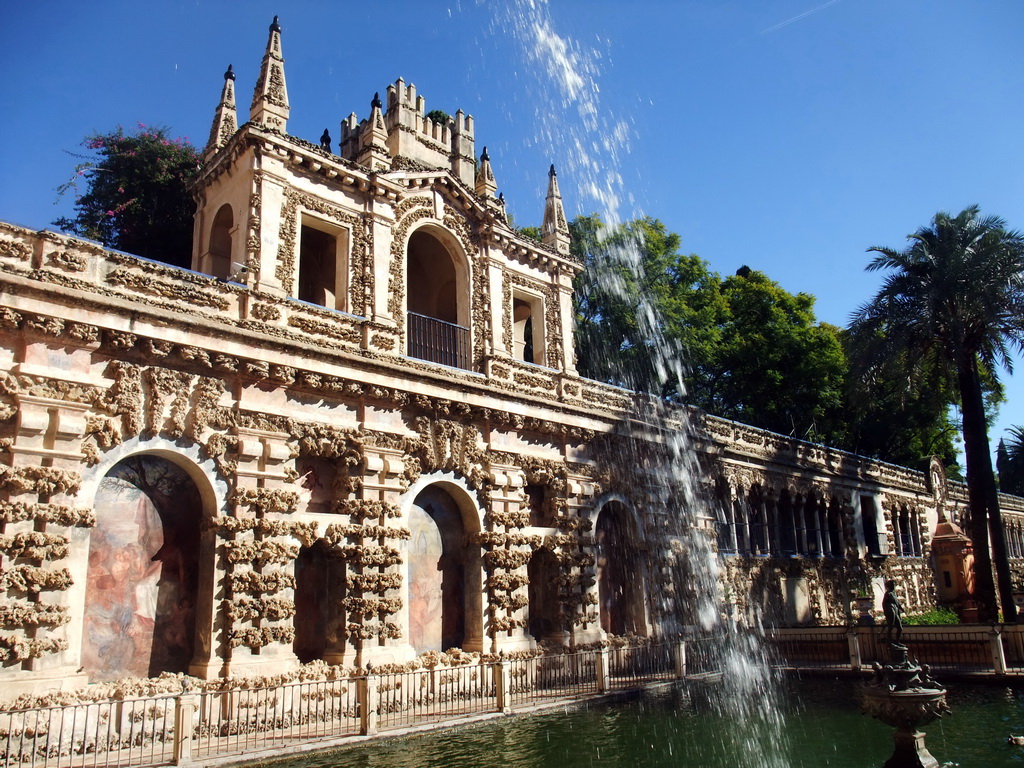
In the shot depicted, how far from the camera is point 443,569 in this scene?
18250mm

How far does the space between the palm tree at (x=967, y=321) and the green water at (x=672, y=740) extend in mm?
9953

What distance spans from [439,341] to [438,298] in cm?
256

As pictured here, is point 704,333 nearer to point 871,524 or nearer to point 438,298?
point 871,524

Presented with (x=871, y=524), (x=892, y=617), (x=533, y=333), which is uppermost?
(x=533, y=333)

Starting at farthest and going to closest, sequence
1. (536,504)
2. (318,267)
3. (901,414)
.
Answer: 1. (901,414)
2. (536,504)
3. (318,267)

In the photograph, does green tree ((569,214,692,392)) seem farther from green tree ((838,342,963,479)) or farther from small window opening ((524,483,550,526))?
small window opening ((524,483,550,526))

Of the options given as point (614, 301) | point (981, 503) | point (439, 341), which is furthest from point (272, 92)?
point (981, 503)

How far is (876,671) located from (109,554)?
37.8 feet

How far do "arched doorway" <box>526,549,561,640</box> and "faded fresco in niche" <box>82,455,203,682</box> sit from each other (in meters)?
8.37

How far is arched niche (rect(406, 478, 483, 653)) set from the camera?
57.3 feet

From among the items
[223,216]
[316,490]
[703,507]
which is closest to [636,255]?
[703,507]

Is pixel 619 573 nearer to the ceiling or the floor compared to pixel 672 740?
nearer to the ceiling

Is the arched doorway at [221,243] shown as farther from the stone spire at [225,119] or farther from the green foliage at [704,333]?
the green foliage at [704,333]

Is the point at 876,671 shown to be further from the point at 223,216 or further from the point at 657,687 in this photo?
the point at 223,216
